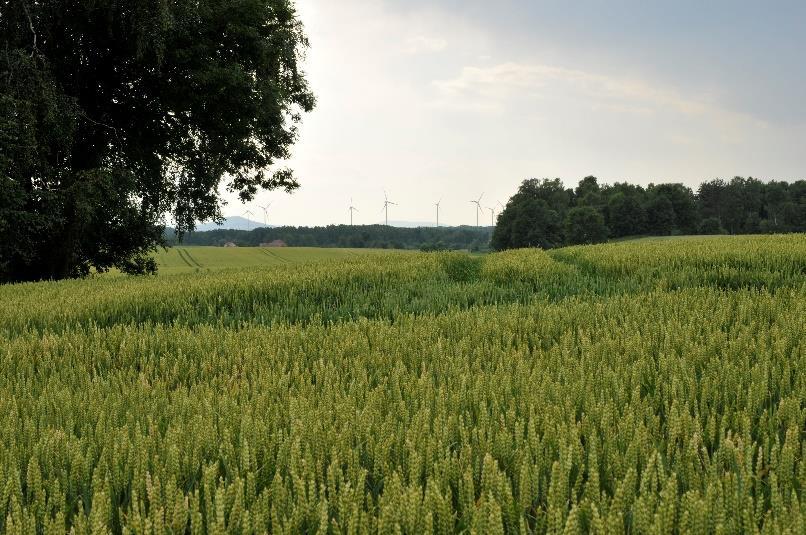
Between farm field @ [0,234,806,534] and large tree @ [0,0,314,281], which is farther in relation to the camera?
large tree @ [0,0,314,281]

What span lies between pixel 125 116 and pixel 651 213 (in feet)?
401

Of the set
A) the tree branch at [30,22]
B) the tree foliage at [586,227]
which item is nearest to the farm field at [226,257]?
the tree branch at [30,22]

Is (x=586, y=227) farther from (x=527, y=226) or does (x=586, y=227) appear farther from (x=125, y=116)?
(x=125, y=116)

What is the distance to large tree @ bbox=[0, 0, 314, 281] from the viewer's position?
735 inches

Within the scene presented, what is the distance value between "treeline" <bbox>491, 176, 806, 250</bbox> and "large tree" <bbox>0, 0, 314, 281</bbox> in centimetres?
9314

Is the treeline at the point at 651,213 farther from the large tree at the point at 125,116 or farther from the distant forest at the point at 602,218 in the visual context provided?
the large tree at the point at 125,116

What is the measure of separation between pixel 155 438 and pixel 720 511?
247cm

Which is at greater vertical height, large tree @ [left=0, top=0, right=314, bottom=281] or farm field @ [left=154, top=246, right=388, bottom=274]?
large tree @ [left=0, top=0, right=314, bottom=281]

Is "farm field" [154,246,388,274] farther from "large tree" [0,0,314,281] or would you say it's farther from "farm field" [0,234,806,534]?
"farm field" [0,234,806,534]

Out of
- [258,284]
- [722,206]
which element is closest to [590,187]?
[722,206]

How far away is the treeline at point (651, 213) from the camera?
116562mm

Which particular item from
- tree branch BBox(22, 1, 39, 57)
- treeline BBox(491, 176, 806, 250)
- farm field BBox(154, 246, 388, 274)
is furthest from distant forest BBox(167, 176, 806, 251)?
tree branch BBox(22, 1, 39, 57)

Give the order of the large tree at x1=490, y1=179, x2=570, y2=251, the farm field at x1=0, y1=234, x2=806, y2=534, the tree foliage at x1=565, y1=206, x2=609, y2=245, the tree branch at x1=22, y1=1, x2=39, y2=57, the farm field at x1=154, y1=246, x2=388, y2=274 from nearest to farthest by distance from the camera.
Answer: the farm field at x1=0, y1=234, x2=806, y2=534 → the tree branch at x1=22, y1=1, x2=39, y2=57 → the farm field at x1=154, y1=246, x2=388, y2=274 → the large tree at x1=490, y1=179, x2=570, y2=251 → the tree foliage at x1=565, y1=206, x2=609, y2=245

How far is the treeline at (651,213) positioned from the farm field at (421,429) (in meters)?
110
